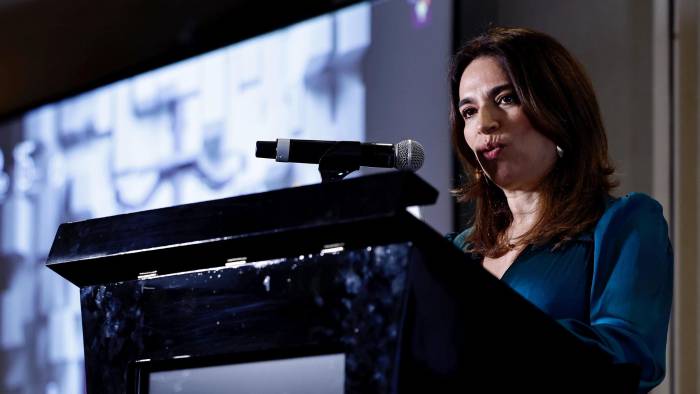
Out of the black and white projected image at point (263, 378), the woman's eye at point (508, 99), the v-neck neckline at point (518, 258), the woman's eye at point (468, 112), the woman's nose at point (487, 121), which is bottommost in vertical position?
the black and white projected image at point (263, 378)

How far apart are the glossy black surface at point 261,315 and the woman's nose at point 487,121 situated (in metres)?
0.57

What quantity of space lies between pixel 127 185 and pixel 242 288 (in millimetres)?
3168

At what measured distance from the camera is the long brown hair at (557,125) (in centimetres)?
152

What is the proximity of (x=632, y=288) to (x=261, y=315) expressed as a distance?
1.58ft

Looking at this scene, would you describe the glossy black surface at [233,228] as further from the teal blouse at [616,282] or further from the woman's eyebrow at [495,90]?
the woman's eyebrow at [495,90]

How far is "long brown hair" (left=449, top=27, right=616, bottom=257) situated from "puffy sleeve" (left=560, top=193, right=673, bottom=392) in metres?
0.09

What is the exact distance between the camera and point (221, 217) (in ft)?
3.51

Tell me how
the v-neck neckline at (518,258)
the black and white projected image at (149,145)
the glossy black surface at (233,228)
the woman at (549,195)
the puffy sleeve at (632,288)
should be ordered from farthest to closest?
the black and white projected image at (149,145), the v-neck neckline at (518,258), the woman at (549,195), the puffy sleeve at (632,288), the glossy black surface at (233,228)

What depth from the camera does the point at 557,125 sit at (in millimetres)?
1562

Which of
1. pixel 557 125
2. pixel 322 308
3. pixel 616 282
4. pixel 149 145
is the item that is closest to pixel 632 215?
pixel 616 282

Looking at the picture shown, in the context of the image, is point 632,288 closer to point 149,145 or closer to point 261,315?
point 261,315

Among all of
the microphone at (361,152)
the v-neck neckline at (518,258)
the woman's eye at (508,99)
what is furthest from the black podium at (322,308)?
the woman's eye at (508,99)

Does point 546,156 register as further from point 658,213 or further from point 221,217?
point 221,217

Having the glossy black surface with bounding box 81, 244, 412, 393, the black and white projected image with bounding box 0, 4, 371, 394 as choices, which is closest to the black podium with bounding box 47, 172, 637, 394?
the glossy black surface with bounding box 81, 244, 412, 393
